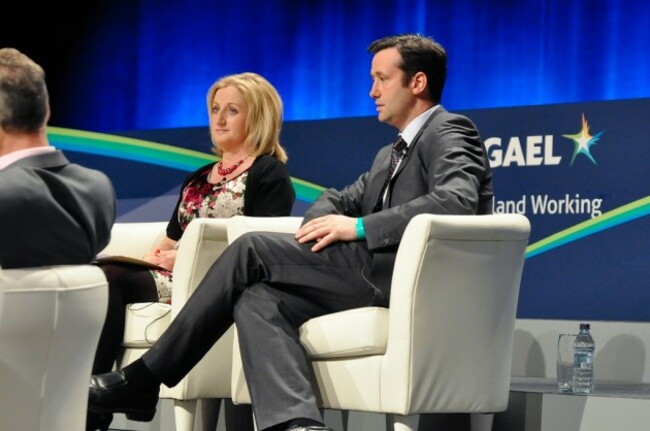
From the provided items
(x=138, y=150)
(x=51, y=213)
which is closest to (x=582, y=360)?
(x=51, y=213)

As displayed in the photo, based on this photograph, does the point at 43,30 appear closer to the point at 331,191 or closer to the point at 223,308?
the point at 331,191

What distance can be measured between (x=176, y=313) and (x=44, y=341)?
1.76m

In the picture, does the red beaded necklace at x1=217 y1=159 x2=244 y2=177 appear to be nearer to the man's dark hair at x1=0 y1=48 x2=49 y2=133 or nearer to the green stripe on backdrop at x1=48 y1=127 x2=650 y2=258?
the green stripe on backdrop at x1=48 y1=127 x2=650 y2=258

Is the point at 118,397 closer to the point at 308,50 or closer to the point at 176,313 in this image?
the point at 176,313

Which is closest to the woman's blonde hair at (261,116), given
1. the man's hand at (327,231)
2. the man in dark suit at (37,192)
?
the man's hand at (327,231)

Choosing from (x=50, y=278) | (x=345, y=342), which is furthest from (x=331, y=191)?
(x=50, y=278)

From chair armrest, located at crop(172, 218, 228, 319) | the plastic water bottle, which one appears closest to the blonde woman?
chair armrest, located at crop(172, 218, 228, 319)

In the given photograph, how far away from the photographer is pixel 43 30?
6578mm

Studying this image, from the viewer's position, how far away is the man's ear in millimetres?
3592

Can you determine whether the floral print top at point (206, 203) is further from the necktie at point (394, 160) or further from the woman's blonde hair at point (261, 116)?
the necktie at point (394, 160)

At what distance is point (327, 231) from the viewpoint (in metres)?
3.33

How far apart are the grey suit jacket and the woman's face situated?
2.00 metres

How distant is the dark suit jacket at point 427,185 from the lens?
322 cm

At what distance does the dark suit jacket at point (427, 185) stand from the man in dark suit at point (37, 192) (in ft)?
3.51
